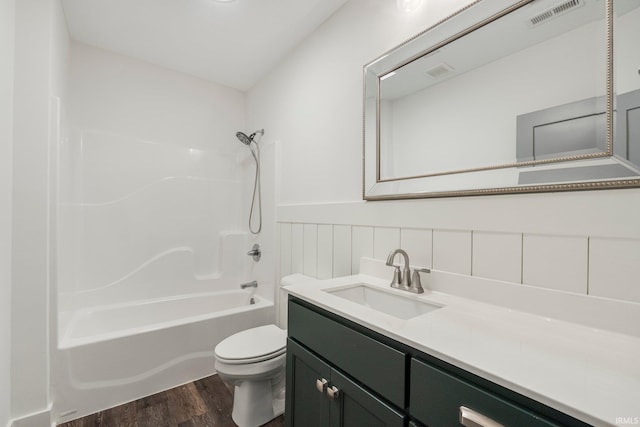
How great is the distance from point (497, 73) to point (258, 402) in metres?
1.93

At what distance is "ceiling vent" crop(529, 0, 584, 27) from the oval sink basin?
103 centimetres

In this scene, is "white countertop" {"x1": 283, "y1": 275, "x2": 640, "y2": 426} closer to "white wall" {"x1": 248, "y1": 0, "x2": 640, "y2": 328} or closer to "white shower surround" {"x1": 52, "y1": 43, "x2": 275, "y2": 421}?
"white wall" {"x1": 248, "y1": 0, "x2": 640, "y2": 328}

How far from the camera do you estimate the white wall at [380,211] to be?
81 centimetres

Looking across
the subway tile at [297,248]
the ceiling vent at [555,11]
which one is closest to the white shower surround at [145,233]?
the subway tile at [297,248]

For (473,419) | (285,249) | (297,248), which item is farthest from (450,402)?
(285,249)

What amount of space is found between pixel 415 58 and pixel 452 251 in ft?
2.86

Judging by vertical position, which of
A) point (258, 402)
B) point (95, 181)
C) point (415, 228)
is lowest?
point (258, 402)

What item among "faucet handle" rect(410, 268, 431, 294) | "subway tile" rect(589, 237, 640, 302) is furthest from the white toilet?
"subway tile" rect(589, 237, 640, 302)

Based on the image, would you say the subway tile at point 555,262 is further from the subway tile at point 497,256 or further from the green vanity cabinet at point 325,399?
the green vanity cabinet at point 325,399

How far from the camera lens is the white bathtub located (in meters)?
1.61

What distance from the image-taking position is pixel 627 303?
750 mm

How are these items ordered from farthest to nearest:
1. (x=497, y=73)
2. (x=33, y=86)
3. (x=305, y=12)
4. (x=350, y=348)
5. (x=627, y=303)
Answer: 1. (x=305, y=12)
2. (x=33, y=86)
3. (x=497, y=73)
4. (x=350, y=348)
5. (x=627, y=303)

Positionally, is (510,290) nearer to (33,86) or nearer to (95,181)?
(33,86)

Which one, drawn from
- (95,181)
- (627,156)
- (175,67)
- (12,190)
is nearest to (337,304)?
(627,156)
